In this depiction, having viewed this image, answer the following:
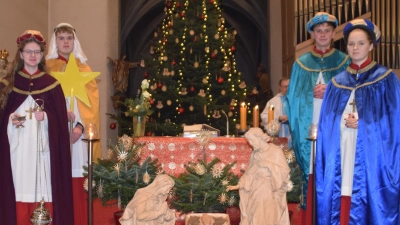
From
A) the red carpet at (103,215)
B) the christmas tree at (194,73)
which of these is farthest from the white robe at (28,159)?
the christmas tree at (194,73)

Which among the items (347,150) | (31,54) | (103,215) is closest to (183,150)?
(103,215)

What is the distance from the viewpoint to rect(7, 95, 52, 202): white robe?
459cm

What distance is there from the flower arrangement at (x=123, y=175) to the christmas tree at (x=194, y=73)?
531 centimetres

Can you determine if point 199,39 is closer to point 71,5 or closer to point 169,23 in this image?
point 169,23

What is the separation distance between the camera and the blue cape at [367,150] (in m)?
4.11

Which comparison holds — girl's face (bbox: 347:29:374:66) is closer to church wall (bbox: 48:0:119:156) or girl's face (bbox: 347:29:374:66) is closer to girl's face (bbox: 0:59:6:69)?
girl's face (bbox: 0:59:6:69)

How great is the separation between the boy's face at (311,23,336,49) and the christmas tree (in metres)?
5.72

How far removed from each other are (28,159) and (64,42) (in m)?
1.47

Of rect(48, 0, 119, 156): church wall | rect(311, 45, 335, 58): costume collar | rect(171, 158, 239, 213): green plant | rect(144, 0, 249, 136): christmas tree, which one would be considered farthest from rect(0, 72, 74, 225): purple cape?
rect(48, 0, 119, 156): church wall

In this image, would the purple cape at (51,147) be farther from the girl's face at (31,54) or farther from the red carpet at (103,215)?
the red carpet at (103,215)

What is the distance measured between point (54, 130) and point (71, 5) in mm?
8788

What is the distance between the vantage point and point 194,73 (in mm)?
11281

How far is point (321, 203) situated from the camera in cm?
441

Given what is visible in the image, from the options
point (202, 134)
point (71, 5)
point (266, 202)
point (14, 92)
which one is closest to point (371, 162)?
point (266, 202)
